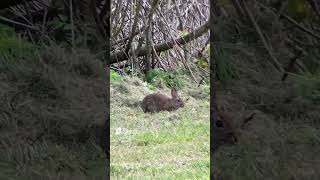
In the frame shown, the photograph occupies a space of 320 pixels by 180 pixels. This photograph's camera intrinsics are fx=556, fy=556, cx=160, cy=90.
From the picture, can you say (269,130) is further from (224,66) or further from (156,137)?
(156,137)

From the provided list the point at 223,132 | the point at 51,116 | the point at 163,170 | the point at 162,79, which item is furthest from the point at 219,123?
the point at 162,79

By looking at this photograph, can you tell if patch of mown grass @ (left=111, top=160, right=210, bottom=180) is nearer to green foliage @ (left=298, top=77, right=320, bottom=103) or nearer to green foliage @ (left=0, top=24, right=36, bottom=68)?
green foliage @ (left=0, top=24, right=36, bottom=68)

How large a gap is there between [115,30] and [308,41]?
268 centimetres

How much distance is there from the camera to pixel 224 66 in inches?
51.8

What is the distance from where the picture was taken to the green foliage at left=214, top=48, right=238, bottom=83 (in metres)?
1.30

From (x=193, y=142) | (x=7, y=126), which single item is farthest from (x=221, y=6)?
(x=193, y=142)

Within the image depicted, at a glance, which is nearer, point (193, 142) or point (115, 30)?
point (193, 142)

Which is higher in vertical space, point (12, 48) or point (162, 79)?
point (12, 48)

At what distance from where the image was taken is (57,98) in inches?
58.0

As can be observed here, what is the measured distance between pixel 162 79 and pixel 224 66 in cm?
281

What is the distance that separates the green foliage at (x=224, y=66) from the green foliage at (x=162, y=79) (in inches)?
108

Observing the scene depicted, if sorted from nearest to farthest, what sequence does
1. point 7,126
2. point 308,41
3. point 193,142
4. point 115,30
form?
point 308,41, point 7,126, point 193,142, point 115,30

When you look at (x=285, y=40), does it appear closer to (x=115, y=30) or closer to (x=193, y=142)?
(x=193, y=142)

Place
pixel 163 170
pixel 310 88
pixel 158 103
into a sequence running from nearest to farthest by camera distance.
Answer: pixel 310 88, pixel 163 170, pixel 158 103
